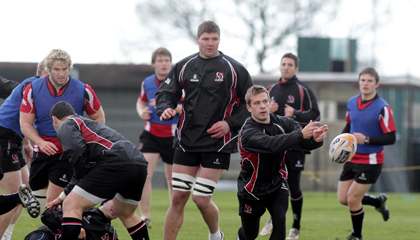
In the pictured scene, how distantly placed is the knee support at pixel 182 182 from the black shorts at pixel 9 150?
→ 2.03 m

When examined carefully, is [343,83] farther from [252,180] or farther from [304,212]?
[252,180]

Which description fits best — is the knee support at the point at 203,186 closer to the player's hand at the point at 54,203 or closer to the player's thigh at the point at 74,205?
the player's thigh at the point at 74,205

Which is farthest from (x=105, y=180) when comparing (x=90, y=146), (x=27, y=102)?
(x=27, y=102)

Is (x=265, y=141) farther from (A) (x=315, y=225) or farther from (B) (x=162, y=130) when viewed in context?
(A) (x=315, y=225)

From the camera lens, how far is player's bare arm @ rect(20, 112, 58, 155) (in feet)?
18.2

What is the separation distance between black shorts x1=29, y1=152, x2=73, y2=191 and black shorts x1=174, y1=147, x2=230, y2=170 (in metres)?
1.27

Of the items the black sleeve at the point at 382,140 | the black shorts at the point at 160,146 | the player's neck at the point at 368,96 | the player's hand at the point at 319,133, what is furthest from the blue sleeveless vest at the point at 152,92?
the player's hand at the point at 319,133

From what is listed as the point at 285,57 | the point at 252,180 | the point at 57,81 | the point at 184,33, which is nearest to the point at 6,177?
the point at 57,81

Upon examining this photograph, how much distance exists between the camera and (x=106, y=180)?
4.81m

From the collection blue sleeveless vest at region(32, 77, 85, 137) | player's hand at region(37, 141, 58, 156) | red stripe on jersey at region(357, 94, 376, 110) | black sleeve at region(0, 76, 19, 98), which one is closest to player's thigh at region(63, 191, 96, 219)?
player's hand at region(37, 141, 58, 156)

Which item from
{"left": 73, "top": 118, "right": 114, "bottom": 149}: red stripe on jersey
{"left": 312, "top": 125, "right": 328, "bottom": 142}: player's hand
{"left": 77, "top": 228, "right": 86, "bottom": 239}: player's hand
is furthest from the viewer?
{"left": 77, "top": 228, "right": 86, "bottom": 239}: player's hand

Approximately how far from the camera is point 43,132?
594 cm

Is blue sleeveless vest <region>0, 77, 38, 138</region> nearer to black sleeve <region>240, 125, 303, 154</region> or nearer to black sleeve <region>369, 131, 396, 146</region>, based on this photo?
black sleeve <region>240, 125, 303, 154</region>

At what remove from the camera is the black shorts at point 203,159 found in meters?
5.56
